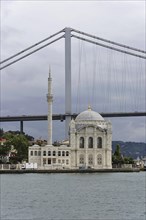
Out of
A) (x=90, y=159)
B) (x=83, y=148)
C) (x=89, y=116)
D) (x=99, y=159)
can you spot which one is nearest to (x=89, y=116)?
(x=89, y=116)

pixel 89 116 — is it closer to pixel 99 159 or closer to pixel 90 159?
pixel 90 159

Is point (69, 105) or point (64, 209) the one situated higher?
point (69, 105)

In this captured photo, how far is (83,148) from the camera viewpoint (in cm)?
9012

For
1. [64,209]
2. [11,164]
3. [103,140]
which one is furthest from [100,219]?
[103,140]

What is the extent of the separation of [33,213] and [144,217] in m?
3.93

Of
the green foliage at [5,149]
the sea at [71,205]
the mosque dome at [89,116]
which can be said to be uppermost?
the mosque dome at [89,116]

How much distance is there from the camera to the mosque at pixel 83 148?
87125 millimetres

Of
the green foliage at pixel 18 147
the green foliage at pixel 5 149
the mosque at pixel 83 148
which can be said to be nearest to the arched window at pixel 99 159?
the mosque at pixel 83 148

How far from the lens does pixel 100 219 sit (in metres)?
25.2

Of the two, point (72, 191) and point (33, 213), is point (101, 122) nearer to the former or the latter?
point (72, 191)

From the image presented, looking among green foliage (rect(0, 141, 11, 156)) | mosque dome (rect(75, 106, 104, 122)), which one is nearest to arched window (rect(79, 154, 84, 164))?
mosque dome (rect(75, 106, 104, 122))

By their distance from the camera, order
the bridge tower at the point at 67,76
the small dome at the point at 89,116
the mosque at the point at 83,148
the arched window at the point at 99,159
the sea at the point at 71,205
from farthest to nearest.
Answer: the small dome at the point at 89,116 → the arched window at the point at 99,159 → the mosque at the point at 83,148 → the bridge tower at the point at 67,76 → the sea at the point at 71,205

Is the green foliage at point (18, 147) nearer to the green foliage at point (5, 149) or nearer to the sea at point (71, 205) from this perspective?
the green foliage at point (5, 149)

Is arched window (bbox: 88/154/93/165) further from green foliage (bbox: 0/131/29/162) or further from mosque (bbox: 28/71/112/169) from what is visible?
green foliage (bbox: 0/131/29/162)
